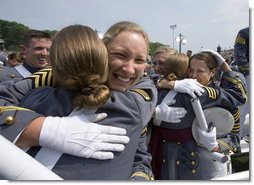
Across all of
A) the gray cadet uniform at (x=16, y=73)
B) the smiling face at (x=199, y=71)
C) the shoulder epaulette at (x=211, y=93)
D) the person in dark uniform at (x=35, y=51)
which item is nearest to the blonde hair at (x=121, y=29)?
the shoulder epaulette at (x=211, y=93)

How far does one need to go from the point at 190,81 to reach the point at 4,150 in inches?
48.5

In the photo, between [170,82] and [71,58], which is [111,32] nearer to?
[71,58]

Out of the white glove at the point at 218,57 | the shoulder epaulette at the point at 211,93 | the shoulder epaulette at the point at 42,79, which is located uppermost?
the shoulder epaulette at the point at 42,79

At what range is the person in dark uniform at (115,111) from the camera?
869 millimetres

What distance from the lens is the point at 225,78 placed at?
85.1 inches

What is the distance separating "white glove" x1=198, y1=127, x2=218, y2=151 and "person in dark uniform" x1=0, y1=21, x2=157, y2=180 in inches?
20.7

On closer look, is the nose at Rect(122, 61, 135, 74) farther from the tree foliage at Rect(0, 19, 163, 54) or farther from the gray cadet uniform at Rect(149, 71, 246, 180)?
the gray cadet uniform at Rect(149, 71, 246, 180)

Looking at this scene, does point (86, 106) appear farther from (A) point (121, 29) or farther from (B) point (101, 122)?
(A) point (121, 29)

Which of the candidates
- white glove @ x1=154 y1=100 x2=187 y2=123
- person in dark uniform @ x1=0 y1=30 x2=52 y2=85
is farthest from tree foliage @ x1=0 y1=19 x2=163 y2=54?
white glove @ x1=154 y1=100 x2=187 y2=123

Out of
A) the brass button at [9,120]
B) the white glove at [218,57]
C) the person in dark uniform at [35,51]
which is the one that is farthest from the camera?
the person in dark uniform at [35,51]

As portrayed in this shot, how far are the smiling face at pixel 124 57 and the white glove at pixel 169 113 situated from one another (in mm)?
533

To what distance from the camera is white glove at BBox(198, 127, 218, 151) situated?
1675 mm

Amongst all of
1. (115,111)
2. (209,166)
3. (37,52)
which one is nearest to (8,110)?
(115,111)

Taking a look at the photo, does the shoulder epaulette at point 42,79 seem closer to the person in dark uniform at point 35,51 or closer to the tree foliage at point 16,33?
the tree foliage at point 16,33
